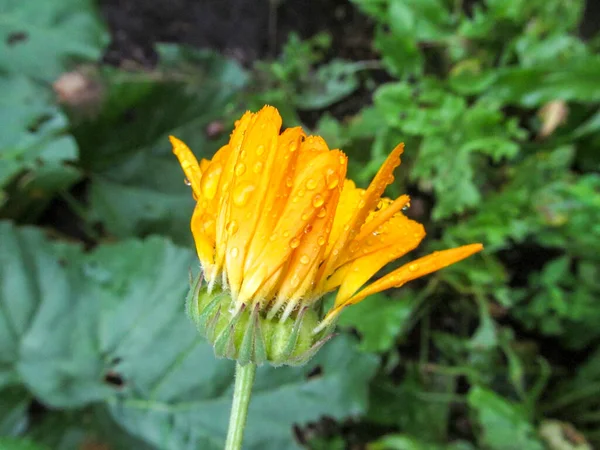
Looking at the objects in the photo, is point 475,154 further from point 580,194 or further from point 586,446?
point 586,446

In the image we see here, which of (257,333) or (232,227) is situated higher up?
(232,227)

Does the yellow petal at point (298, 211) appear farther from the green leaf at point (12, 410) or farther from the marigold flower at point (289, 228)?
the green leaf at point (12, 410)

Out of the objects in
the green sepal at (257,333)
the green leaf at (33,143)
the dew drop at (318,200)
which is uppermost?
the dew drop at (318,200)

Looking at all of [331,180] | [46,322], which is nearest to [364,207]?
[331,180]

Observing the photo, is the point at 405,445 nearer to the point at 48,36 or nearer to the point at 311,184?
the point at 311,184

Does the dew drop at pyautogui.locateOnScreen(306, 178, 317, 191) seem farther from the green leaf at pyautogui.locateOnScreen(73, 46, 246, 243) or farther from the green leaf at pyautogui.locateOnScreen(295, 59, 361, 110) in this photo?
the green leaf at pyautogui.locateOnScreen(295, 59, 361, 110)

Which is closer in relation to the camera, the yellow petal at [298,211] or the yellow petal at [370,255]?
the yellow petal at [298,211]

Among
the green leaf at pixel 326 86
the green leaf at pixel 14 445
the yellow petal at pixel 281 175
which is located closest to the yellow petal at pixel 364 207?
the yellow petal at pixel 281 175

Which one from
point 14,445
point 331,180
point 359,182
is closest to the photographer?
point 331,180
